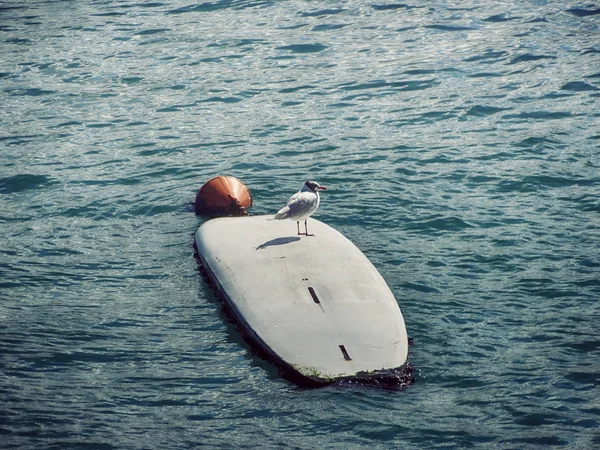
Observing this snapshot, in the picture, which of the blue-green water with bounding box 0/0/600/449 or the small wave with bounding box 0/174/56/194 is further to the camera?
the small wave with bounding box 0/174/56/194

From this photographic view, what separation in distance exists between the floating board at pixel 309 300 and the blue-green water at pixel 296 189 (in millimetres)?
267

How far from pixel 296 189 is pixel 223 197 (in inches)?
60.0

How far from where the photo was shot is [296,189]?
50.1 feet

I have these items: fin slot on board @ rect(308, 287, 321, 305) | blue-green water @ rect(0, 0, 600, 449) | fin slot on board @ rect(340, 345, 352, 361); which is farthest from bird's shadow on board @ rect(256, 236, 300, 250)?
fin slot on board @ rect(340, 345, 352, 361)

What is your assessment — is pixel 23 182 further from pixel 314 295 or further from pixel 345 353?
pixel 345 353

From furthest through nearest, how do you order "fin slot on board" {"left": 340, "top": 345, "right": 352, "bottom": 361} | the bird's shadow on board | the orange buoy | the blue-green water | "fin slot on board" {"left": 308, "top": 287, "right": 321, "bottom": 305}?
the orange buoy, the bird's shadow on board, "fin slot on board" {"left": 308, "top": 287, "right": 321, "bottom": 305}, "fin slot on board" {"left": 340, "top": 345, "right": 352, "bottom": 361}, the blue-green water

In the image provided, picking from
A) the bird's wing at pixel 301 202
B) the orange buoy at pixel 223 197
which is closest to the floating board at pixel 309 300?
the bird's wing at pixel 301 202

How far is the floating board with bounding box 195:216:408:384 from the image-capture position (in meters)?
9.52

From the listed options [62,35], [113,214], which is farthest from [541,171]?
[62,35]

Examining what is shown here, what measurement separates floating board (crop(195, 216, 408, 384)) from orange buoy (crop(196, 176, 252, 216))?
4.23ft

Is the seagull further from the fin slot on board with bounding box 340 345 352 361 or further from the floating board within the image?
the fin slot on board with bounding box 340 345 352 361

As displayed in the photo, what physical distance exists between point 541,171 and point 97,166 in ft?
26.6

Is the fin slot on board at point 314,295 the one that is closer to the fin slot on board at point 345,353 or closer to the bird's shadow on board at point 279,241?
the fin slot on board at point 345,353

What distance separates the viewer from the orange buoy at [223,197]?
14188 mm
